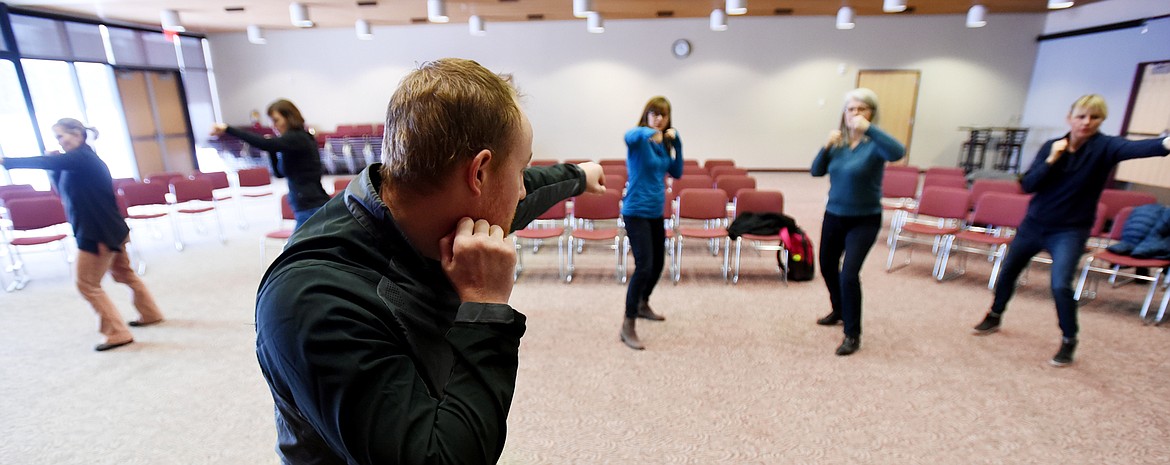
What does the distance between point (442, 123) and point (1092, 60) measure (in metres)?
13.2

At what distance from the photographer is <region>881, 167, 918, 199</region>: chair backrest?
6.24 m

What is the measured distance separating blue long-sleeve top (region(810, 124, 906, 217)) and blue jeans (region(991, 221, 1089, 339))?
42.7 inches

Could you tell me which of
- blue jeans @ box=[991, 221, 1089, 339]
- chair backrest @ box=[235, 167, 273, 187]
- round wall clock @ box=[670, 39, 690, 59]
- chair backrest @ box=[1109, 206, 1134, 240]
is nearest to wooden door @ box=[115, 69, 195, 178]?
chair backrest @ box=[235, 167, 273, 187]

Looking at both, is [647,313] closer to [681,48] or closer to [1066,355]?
[1066,355]

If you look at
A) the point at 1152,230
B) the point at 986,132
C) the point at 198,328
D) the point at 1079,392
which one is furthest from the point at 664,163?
the point at 986,132

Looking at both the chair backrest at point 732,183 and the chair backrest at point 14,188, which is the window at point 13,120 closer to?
the chair backrest at point 14,188

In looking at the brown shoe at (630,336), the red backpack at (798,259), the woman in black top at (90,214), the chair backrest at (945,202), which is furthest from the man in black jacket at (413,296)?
the chair backrest at (945,202)

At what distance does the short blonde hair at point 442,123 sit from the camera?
2.24ft

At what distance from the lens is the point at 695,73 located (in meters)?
12.0

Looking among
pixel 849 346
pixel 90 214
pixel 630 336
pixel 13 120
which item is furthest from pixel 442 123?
pixel 13 120

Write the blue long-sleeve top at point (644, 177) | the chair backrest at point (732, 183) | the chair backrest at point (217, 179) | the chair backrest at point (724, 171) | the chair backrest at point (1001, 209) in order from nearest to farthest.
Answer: the blue long-sleeve top at point (644, 177)
the chair backrest at point (1001, 209)
the chair backrest at point (732, 183)
the chair backrest at point (217, 179)
the chair backrest at point (724, 171)

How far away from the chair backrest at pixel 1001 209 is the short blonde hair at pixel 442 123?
5.65 metres

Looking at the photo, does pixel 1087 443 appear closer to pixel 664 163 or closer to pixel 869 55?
pixel 664 163

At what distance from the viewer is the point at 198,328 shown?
12.9ft
